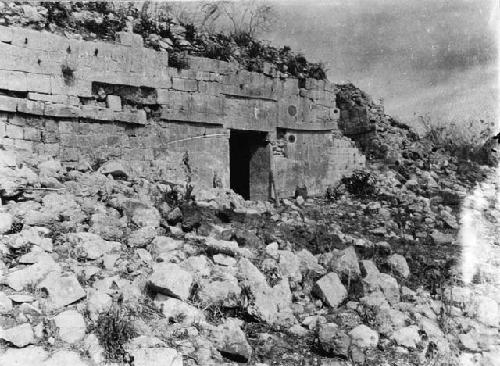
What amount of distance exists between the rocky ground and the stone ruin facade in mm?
583

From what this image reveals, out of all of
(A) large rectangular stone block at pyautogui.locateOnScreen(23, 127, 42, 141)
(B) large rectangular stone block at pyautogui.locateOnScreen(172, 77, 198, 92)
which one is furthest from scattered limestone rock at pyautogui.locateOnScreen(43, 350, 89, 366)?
(B) large rectangular stone block at pyautogui.locateOnScreen(172, 77, 198, 92)

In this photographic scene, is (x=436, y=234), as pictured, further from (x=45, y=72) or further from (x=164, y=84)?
(x=45, y=72)

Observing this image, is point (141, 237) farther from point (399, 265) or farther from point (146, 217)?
point (399, 265)

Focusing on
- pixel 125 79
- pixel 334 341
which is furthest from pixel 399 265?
pixel 125 79

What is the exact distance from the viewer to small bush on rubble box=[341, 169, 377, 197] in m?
10.1

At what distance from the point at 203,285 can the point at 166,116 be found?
3945 millimetres

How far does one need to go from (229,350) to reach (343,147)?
281 inches

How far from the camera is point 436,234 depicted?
860cm

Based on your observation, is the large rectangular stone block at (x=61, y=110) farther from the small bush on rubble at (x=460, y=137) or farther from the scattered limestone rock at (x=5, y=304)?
the small bush on rubble at (x=460, y=137)

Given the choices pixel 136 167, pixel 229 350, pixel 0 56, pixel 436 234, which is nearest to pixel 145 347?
pixel 229 350

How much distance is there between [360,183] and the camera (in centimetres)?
1027

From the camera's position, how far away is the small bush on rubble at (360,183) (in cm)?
1014

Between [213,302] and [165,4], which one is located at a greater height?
[165,4]

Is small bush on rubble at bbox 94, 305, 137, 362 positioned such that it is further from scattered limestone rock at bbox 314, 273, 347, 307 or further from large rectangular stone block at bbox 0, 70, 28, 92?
large rectangular stone block at bbox 0, 70, 28, 92
